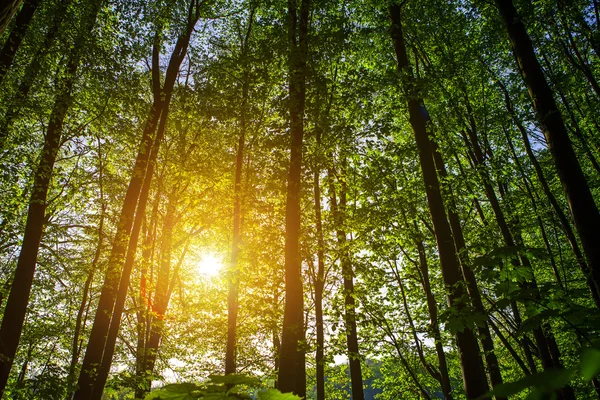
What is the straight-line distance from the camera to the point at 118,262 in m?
11.0

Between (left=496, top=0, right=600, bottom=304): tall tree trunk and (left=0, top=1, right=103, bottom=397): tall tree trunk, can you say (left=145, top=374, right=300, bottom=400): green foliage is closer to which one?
(left=496, top=0, right=600, bottom=304): tall tree trunk

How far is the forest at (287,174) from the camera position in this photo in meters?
8.78

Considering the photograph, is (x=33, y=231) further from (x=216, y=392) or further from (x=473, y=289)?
(x=473, y=289)

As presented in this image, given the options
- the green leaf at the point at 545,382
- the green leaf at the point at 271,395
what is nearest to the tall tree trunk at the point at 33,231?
the green leaf at the point at 271,395

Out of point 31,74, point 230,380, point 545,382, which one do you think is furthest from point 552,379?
point 31,74

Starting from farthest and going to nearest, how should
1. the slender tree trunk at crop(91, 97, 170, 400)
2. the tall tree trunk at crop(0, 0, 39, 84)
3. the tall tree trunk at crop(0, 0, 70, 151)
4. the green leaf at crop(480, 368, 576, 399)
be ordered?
the tall tree trunk at crop(0, 0, 70, 151)
the slender tree trunk at crop(91, 97, 170, 400)
the tall tree trunk at crop(0, 0, 39, 84)
the green leaf at crop(480, 368, 576, 399)

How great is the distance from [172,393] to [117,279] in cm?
1091

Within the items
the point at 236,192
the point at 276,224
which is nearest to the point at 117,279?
the point at 236,192

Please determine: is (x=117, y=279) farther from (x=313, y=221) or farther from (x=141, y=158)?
(x=313, y=221)

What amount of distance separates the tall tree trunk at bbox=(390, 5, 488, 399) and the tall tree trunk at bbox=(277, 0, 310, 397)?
2746mm

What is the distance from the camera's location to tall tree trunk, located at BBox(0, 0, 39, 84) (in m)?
8.53

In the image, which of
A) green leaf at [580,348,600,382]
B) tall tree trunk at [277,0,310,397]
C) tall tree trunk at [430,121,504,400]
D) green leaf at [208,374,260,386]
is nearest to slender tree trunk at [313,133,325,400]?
tall tree trunk at [277,0,310,397]

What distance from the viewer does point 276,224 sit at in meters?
14.0

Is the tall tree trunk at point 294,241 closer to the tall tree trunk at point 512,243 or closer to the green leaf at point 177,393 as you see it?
the tall tree trunk at point 512,243
